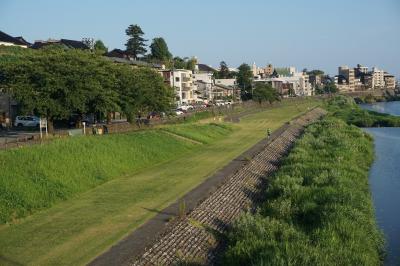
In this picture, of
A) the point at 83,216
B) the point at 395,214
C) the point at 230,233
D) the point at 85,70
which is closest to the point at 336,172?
the point at 395,214

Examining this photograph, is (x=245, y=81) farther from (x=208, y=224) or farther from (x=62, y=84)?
(x=208, y=224)

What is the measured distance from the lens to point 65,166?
2831cm

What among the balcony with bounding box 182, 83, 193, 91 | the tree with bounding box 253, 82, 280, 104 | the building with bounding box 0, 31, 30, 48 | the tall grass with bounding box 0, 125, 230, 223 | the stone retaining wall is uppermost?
the building with bounding box 0, 31, 30, 48

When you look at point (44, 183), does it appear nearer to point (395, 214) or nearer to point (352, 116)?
point (395, 214)

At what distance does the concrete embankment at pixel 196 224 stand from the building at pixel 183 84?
73271 mm

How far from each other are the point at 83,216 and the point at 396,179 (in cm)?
2468

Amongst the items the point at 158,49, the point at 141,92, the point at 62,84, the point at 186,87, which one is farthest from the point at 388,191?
the point at 158,49

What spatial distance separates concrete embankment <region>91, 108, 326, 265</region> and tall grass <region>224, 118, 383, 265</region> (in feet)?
3.55

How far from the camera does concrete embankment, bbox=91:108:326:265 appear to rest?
16.8m

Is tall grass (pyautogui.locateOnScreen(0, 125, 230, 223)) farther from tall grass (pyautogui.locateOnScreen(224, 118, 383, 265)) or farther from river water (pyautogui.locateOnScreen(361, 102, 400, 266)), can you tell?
river water (pyautogui.locateOnScreen(361, 102, 400, 266))

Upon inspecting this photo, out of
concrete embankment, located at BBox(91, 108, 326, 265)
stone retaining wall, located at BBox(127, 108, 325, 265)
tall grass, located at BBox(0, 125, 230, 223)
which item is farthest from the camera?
tall grass, located at BBox(0, 125, 230, 223)

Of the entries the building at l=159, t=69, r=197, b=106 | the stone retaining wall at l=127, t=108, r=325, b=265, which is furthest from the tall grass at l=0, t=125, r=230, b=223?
the building at l=159, t=69, r=197, b=106

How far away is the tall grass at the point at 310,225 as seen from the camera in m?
16.6

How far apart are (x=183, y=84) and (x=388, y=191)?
282 feet
